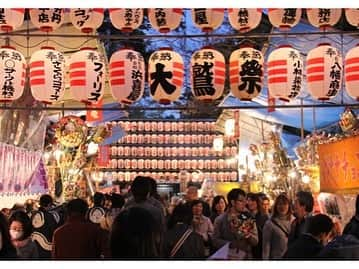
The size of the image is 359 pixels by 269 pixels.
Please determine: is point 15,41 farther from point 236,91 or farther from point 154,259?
point 154,259

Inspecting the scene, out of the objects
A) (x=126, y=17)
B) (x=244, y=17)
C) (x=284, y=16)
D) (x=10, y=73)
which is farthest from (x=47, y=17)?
(x=284, y=16)

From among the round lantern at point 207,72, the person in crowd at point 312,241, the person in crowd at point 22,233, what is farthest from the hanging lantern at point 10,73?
the person in crowd at point 312,241

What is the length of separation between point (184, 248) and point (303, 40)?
7352 mm

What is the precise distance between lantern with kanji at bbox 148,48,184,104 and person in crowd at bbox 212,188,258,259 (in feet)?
6.36

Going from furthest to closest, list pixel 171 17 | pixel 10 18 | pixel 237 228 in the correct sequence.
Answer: pixel 171 17
pixel 10 18
pixel 237 228

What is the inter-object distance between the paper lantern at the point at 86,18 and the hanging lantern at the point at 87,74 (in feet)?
1.21

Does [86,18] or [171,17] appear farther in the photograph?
[171,17]

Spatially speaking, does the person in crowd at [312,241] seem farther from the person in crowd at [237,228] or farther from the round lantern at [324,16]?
the round lantern at [324,16]

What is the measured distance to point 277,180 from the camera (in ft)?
65.7

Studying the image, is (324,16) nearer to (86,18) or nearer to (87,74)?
(86,18)

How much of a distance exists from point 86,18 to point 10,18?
1.05 metres

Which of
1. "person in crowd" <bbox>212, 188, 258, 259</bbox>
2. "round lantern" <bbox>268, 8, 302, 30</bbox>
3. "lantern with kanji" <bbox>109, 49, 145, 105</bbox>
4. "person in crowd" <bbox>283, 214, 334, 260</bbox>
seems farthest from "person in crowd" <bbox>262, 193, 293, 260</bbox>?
"lantern with kanji" <bbox>109, 49, 145, 105</bbox>

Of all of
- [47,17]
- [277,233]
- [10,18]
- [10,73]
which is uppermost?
[47,17]

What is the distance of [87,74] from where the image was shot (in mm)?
8719
